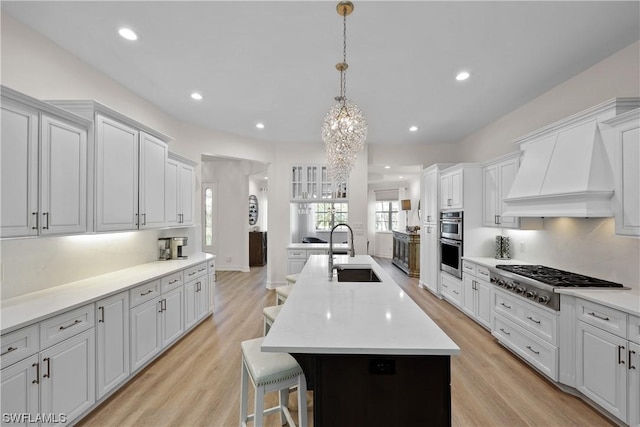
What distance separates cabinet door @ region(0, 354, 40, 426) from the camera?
1521mm

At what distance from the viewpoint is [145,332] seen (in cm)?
262

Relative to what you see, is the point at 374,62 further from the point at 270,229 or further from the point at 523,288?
the point at 270,229

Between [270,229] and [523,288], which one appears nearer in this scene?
[523,288]

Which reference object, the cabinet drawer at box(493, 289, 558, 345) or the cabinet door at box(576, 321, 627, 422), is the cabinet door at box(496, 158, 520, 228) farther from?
the cabinet door at box(576, 321, 627, 422)

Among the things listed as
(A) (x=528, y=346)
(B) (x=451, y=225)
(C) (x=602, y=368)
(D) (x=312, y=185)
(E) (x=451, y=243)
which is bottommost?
(A) (x=528, y=346)

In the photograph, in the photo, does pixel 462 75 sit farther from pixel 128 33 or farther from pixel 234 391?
pixel 234 391

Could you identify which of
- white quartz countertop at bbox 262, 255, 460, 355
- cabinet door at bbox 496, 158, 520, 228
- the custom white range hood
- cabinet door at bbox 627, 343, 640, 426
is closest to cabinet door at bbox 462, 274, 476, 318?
cabinet door at bbox 496, 158, 520, 228

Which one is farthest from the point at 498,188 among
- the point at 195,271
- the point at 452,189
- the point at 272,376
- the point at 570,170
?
the point at 195,271

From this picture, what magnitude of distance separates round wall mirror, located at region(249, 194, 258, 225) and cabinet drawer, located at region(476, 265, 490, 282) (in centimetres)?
589

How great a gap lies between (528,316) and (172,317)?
12.2 ft

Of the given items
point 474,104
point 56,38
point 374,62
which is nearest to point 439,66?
point 374,62

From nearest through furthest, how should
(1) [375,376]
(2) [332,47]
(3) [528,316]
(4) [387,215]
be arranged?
(1) [375,376] < (2) [332,47] < (3) [528,316] < (4) [387,215]

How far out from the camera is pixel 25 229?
1.77 metres

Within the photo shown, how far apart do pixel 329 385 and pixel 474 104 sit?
3.99 m
